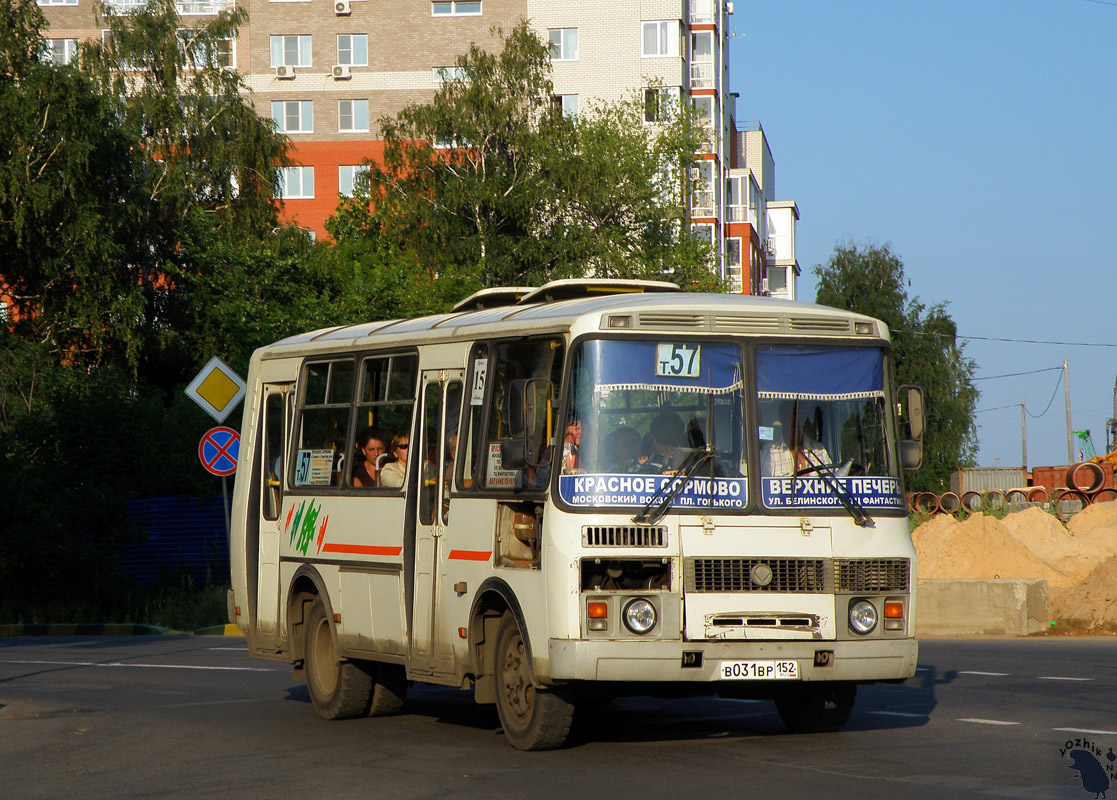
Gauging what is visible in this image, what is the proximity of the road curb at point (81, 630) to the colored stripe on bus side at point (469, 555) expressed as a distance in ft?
56.2

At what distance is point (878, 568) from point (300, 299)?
125ft

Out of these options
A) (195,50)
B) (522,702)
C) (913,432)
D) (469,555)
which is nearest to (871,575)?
(913,432)

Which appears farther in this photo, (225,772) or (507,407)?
(507,407)

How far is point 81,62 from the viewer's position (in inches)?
1941

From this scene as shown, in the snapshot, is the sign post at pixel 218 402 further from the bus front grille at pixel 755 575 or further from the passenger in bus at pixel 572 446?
the bus front grille at pixel 755 575

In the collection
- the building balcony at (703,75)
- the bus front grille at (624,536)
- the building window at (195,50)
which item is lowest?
the bus front grille at (624,536)

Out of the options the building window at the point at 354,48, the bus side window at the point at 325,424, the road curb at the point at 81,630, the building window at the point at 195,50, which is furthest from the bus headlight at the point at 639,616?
the building window at the point at 354,48

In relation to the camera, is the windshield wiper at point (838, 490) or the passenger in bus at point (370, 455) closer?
the windshield wiper at point (838, 490)

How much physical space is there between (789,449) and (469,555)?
2278mm

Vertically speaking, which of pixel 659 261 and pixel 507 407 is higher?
pixel 659 261

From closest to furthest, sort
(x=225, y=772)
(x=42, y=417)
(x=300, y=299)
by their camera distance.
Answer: (x=225, y=772)
(x=42, y=417)
(x=300, y=299)

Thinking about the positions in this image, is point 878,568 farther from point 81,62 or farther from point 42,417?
point 81,62

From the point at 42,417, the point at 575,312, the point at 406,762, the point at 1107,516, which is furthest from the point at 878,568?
the point at 42,417

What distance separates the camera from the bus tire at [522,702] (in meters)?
9.81
